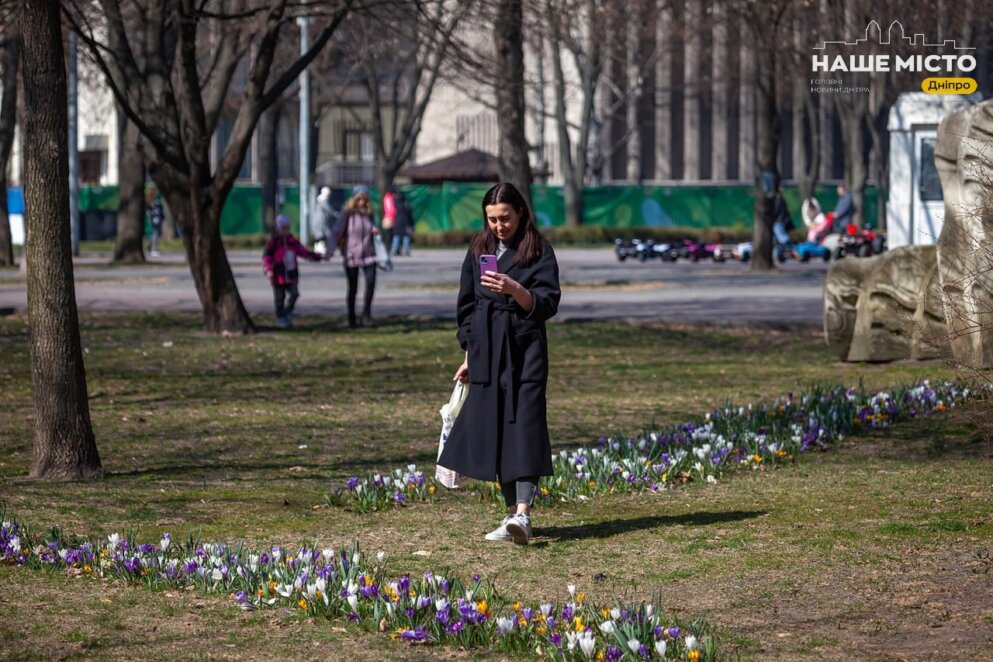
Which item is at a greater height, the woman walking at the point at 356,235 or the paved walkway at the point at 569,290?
the woman walking at the point at 356,235

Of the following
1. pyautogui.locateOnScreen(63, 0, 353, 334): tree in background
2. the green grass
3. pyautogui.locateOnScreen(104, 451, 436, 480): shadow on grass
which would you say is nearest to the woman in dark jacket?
the green grass

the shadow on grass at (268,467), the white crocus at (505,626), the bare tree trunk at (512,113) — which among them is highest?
the bare tree trunk at (512,113)

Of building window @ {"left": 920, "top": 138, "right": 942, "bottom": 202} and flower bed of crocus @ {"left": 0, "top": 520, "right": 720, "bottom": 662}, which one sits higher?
building window @ {"left": 920, "top": 138, "right": 942, "bottom": 202}

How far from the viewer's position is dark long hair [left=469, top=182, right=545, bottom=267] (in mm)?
7414

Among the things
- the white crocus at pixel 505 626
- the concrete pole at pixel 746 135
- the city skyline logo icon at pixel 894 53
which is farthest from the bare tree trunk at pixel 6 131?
the concrete pole at pixel 746 135

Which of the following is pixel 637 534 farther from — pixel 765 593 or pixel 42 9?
pixel 42 9

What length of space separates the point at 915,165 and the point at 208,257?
33.7 feet

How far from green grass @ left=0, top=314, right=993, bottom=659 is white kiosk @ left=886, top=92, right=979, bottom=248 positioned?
7.07 meters

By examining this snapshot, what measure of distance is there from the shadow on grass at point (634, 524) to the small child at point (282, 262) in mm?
11683

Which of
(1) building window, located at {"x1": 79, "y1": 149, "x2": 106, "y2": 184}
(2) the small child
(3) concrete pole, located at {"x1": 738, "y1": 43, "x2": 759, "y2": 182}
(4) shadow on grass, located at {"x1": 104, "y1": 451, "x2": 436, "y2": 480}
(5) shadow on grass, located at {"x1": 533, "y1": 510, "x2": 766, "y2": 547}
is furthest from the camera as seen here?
(1) building window, located at {"x1": 79, "y1": 149, "x2": 106, "y2": 184}

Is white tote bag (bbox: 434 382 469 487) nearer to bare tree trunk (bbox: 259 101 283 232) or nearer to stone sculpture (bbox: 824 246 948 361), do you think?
stone sculpture (bbox: 824 246 948 361)

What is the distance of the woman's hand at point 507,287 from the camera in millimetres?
7129

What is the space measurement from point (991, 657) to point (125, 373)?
1123cm

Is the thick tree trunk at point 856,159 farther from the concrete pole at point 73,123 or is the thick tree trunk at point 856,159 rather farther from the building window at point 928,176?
the building window at point 928,176
